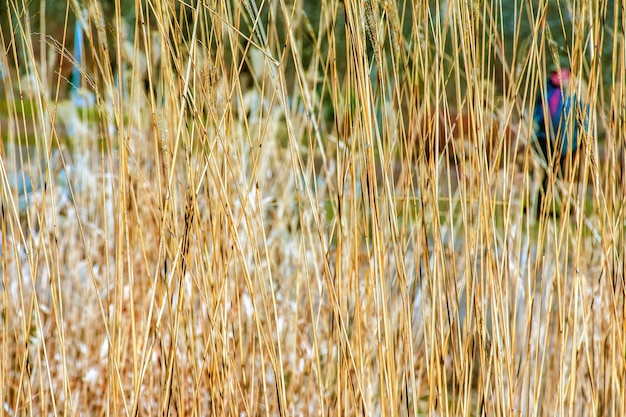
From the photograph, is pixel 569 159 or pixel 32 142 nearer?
pixel 569 159

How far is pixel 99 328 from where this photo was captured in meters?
1.27

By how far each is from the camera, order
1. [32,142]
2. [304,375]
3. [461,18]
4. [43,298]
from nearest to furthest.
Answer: [461,18], [304,375], [43,298], [32,142]

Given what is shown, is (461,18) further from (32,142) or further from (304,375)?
(32,142)

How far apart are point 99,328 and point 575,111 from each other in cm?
92

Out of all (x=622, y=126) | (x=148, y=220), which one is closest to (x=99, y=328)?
(x=148, y=220)

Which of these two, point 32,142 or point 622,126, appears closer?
point 622,126

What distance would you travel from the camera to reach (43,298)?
1.48m

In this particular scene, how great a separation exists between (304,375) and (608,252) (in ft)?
2.05

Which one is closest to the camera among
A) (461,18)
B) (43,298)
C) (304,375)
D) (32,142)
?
(461,18)

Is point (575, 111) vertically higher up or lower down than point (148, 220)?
higher up

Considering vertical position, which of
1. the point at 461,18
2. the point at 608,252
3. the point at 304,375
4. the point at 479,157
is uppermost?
the point at 461,18

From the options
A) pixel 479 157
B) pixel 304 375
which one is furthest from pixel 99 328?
pixel 479 157

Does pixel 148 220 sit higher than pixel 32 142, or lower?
higher

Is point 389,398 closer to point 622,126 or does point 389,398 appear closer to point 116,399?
point 116,399
